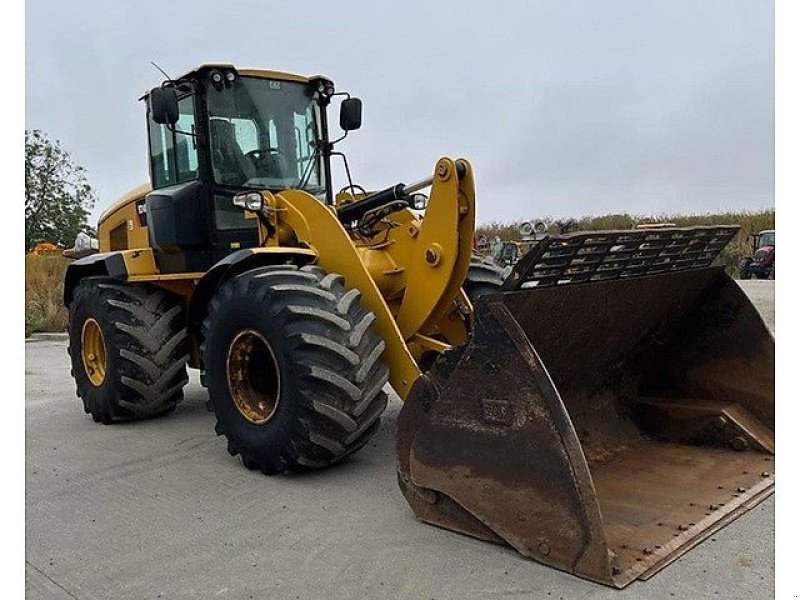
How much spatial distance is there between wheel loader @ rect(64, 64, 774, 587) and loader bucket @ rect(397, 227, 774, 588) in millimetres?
10

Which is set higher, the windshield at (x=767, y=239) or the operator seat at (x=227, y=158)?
the windshield at (x=767, y=239)

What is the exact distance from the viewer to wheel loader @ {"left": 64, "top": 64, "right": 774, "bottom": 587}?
10.5ft

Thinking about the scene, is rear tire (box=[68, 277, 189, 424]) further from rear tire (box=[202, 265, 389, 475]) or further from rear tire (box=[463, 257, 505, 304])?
rear tire (box=[463, 257, 505, 304])

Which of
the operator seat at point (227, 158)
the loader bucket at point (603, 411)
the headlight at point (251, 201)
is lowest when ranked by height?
the loader bucket at point (603, 411)

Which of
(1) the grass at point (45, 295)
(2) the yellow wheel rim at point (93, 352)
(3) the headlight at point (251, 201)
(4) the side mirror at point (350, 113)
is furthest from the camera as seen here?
(1) the grass at point (45, 295)

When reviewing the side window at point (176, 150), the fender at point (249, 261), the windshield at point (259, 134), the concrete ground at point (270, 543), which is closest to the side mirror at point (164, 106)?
the side window at point (176, 150)

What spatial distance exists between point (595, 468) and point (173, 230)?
134 inches

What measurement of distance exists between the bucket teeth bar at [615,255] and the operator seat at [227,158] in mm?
2810

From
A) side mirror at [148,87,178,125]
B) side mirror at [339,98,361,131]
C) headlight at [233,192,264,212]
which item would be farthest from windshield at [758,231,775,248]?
side mirror at [148,87,178,125]

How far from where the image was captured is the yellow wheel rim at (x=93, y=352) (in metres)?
6.27

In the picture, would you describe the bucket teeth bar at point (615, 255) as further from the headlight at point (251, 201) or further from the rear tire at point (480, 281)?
the headlight at point (251, 201)

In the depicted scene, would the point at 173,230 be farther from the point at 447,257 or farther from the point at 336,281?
the point at 447,257

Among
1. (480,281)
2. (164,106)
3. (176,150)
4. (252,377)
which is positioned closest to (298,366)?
(252,377)

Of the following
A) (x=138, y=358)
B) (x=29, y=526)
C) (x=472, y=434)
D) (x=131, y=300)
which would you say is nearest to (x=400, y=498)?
(x=472, y=434)
